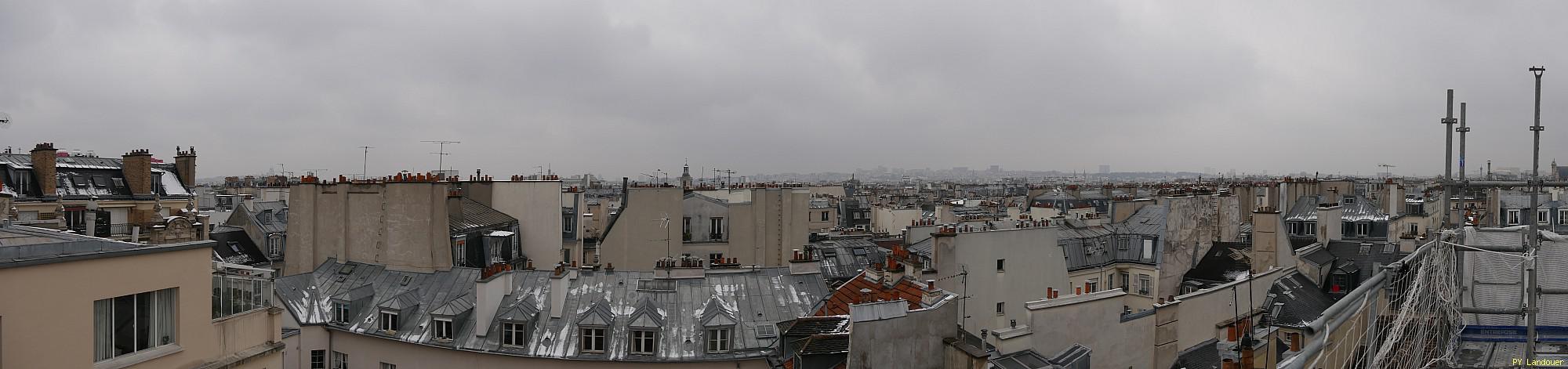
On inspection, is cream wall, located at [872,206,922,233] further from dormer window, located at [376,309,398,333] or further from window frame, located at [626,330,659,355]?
dormer window, located at [376,309,398,333]

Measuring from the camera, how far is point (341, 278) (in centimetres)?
2173

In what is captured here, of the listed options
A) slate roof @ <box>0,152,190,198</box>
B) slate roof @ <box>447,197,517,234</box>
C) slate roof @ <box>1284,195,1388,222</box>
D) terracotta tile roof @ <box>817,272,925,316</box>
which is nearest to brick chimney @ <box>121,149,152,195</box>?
slate roof @ <box>0,152,190,198</box>

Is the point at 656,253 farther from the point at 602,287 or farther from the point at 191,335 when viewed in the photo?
the point at 191,335

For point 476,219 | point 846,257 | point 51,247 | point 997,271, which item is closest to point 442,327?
point 476,219

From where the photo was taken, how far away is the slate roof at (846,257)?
26922 mm

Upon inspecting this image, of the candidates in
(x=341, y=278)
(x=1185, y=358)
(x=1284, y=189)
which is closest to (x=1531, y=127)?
(x=1185, y=358)

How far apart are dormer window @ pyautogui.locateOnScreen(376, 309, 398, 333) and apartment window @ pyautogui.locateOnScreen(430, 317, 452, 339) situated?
1242 millimetres

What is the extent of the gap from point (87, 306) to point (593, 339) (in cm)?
906

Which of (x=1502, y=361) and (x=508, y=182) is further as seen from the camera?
(x=508, y=182)

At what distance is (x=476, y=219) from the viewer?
971 inches

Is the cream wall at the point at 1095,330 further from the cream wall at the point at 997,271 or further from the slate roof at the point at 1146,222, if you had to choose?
the slate roof at the point at 1146,222

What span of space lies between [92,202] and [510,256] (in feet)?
59.4

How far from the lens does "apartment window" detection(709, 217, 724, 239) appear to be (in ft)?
95.7

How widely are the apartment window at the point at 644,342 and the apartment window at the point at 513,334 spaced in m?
2.37
